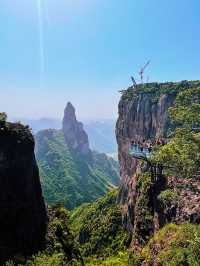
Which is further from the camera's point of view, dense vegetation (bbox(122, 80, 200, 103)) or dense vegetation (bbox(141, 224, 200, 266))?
dense vegetation (bbox(122, 80, 200, 103))

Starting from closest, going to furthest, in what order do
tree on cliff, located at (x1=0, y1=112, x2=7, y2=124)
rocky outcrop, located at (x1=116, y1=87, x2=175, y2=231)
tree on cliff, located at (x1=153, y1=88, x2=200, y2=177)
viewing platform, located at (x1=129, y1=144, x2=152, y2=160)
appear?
tree on cliff, located at (x1=153, y1=88, x2=200, y2=177) < tree on cliff, located at (x1=0, y1=112, x2=7, y2=124) < viewing platform, located at (x1=129, y1=144, x2=152, y2=160) < rocky outcrop, located at (x1=116, y1=87, x2=175, y2=231)

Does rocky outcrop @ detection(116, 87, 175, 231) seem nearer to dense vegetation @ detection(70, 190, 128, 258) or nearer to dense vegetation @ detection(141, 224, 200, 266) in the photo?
dense vegetation @ detection(70, 190, 128, 258)

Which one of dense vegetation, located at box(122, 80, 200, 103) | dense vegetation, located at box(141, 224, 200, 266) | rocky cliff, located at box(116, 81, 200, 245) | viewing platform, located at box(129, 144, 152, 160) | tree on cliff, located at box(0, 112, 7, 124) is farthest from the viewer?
dense vegetation, located at box(122, 80, 200, 103)

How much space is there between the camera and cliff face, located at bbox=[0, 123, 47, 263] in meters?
63.9

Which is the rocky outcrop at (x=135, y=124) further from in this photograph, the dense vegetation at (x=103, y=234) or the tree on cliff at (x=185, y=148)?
the tree on cliff at (x=185, y=148)

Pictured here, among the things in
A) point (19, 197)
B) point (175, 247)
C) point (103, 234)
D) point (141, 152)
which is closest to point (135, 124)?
point (103, 234)

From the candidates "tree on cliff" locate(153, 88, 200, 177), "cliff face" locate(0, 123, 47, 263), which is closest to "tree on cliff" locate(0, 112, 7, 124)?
"cliff face" locate(0, 123, 47, 263)

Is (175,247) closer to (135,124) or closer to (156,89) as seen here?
(135,124)

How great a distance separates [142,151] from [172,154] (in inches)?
1251

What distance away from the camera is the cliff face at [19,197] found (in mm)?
63906

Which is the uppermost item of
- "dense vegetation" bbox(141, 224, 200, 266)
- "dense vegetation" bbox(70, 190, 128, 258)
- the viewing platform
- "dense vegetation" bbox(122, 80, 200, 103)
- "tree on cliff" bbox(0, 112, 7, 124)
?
"dense vegetation" bbox(122, 80, 200, 103)

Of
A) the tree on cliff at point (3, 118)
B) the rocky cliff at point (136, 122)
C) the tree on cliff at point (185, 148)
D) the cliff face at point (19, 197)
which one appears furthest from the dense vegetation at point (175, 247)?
the rocky cliff at point (136, 122)

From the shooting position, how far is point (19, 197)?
223 ft

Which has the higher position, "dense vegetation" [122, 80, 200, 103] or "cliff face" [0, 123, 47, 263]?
"dense vegetation" [122, 80, 200, 103]
